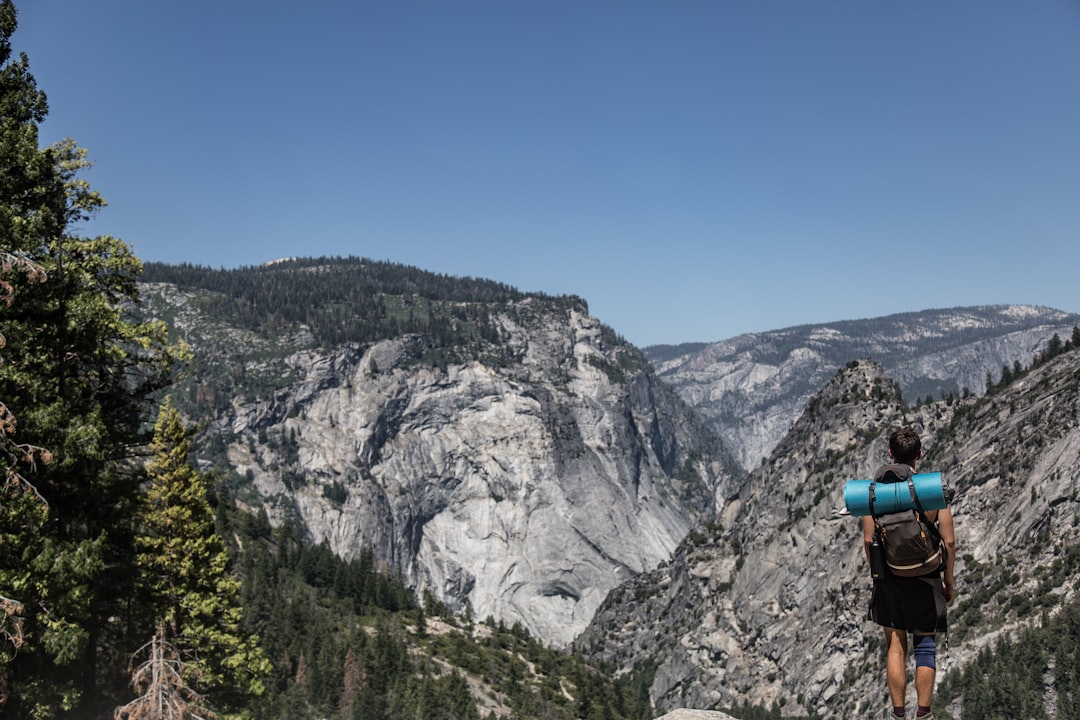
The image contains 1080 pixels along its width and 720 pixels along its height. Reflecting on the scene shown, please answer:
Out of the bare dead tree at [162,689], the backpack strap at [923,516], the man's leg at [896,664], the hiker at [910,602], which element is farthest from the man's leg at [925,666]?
the bare dead tree at [162,689]

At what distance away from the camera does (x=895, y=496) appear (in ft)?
42.1

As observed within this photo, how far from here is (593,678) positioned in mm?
126375

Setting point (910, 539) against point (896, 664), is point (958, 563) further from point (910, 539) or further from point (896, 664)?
point (910, 539)

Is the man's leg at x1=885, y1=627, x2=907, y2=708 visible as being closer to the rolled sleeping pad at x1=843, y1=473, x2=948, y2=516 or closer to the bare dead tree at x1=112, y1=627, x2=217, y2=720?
the rolled sleeping pad at x1=843, y1=473, x2=948, y2=516

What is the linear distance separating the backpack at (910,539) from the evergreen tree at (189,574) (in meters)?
23.2

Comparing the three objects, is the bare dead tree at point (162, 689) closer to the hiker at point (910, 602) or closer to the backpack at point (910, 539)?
the hiker at point (910, 602)

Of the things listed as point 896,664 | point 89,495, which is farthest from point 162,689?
point 896,664

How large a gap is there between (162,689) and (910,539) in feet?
75.4

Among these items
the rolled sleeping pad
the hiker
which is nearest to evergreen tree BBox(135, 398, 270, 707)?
the hiker

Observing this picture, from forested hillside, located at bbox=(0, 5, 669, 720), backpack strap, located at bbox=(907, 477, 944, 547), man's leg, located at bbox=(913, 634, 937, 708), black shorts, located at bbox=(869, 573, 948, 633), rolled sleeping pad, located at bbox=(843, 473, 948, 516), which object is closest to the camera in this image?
rolled sleeping pad, located at bbox=(843, 473, 948, 516)

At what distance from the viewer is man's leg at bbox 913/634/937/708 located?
1299 centimetres

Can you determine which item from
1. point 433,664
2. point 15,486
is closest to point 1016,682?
point 433,664

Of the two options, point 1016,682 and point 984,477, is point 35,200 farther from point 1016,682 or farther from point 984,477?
point 984,477

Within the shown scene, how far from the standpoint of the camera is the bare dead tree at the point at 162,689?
2598 cm
